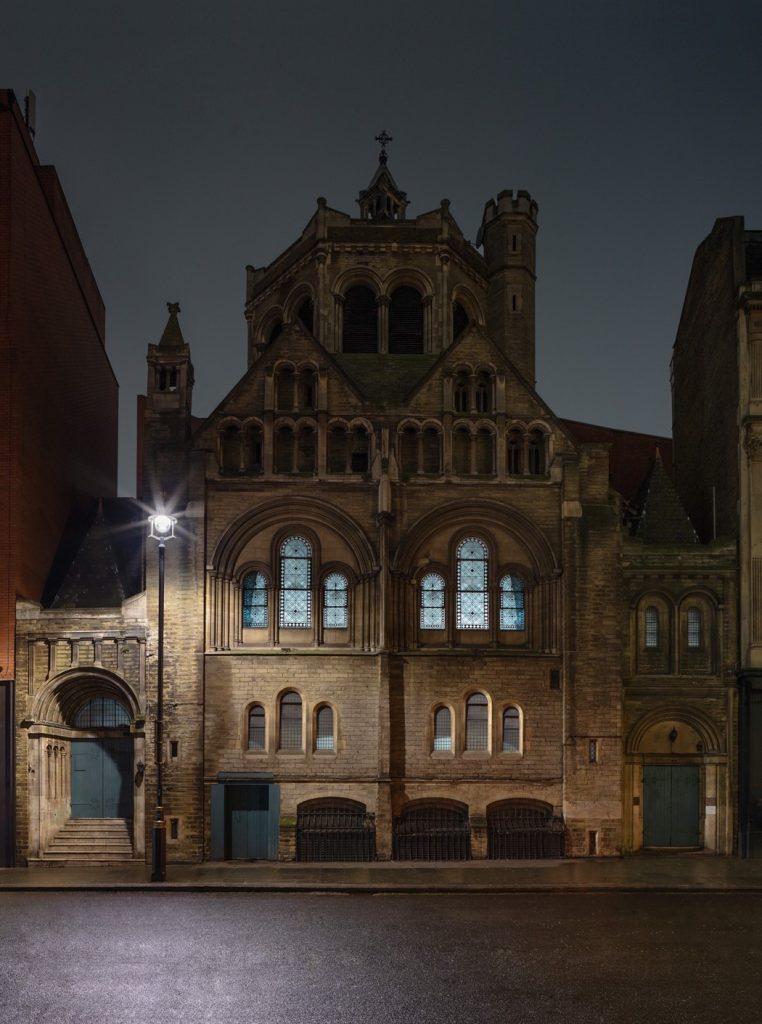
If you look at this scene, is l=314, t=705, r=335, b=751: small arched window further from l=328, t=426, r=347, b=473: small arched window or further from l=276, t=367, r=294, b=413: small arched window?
l=276, t=367, r=294, b=413: small arched window

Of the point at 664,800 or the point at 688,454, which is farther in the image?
the point at 688,454

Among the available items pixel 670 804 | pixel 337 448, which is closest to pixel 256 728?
pixel 337 448

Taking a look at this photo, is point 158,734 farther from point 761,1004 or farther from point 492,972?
point 761,1004

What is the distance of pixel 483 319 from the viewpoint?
35.1 m

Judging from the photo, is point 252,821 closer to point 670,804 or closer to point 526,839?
point 526,839

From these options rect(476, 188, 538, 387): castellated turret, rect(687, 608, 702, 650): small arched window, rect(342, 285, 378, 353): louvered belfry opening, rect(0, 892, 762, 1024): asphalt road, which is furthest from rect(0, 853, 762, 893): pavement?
rect(476, 188, 538, 387): castellated turret

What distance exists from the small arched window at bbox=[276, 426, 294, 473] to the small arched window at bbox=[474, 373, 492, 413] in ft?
18.4

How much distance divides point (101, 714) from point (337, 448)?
10.4m

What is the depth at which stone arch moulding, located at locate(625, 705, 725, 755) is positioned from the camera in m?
27.8

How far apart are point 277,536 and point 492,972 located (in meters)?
14.5

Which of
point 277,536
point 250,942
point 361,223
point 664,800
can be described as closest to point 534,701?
point 664,800

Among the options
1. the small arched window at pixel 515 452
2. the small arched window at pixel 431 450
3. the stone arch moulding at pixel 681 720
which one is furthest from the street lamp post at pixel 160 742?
the stone arch moulding at pixel 681 720

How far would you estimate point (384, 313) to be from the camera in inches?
1276

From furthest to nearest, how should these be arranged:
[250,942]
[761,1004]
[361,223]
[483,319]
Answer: [483,319] < [361,223] < [250,942] < [761,1004]
